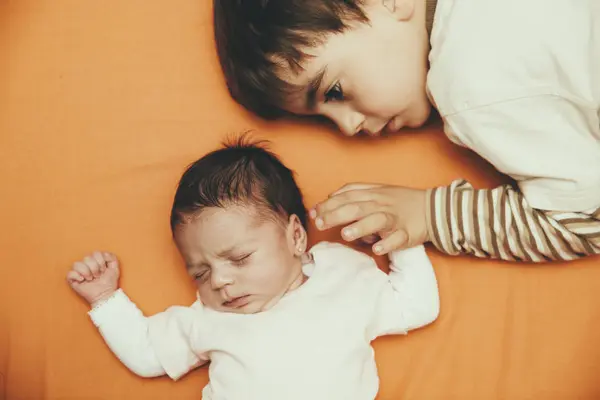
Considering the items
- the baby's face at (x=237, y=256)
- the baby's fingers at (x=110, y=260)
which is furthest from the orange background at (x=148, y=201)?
the baby's face at (x=237, y=256)

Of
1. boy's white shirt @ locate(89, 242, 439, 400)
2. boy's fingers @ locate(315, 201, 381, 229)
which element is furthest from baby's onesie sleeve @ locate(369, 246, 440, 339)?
boy's fingers @ locate(315, 201, 381, 229)

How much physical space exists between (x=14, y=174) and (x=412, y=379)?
2.64ft

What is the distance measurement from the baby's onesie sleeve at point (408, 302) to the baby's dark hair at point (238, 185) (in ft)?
0.65

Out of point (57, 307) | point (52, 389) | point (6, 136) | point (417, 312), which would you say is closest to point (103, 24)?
point (6, 136)

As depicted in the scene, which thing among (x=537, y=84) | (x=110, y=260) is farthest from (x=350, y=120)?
(x=110, y=260)

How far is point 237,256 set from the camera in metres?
1.09

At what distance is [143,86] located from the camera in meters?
1.32

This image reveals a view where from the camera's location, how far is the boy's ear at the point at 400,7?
3.70ft

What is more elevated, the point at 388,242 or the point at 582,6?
the point at 582,6

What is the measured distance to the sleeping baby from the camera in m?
1.07

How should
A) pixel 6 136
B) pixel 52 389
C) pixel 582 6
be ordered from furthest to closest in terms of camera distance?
pixel 6 136
pixel 52 389
pixel 582 6

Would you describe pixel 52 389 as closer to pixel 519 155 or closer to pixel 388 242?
pixel 388 242

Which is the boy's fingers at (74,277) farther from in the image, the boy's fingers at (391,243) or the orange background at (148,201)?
the boy's fingers at (391,243)

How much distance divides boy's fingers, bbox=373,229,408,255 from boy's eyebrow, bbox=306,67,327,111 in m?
0.27
